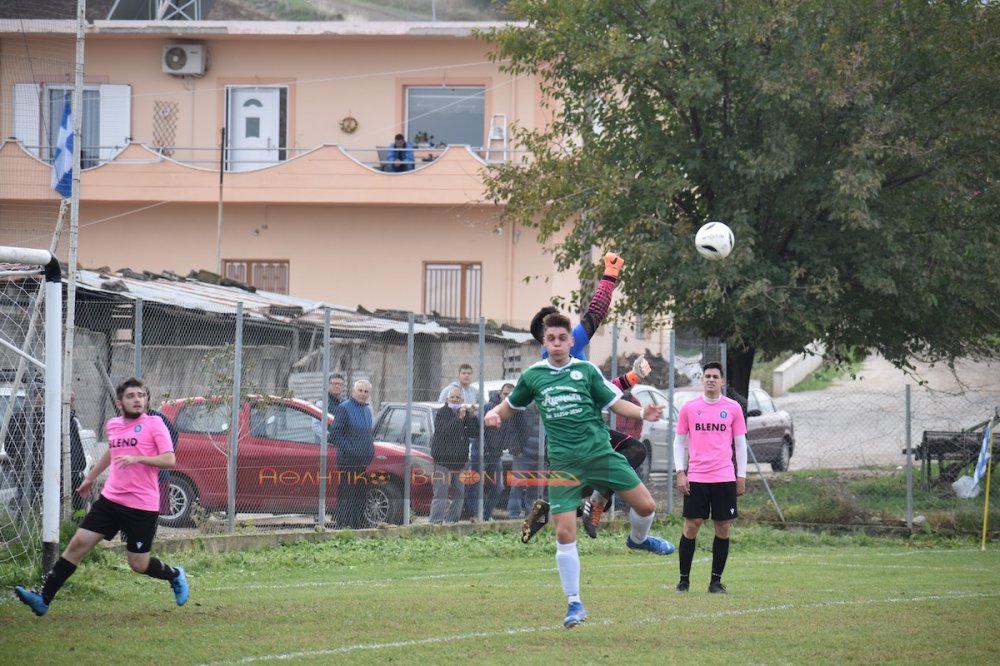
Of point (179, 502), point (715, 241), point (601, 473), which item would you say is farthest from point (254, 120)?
point (601, 473)

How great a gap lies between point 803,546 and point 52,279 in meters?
11.4

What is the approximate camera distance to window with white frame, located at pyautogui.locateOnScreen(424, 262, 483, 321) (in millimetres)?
33969

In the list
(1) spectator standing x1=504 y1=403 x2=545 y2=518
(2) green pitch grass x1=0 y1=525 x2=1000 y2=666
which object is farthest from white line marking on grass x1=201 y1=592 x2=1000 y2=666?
(1) spectator standing x1=504 y1=403 x2=545 y2=518

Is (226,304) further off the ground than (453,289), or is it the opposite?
(453,289)

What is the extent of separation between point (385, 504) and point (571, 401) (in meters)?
8.17

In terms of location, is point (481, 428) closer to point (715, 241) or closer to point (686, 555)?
point (715, 241)

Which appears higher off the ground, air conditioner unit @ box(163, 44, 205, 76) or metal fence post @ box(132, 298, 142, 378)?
air conditioner unit @ box(163, 44, 205, 76)

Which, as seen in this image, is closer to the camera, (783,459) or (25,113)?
(25,113)

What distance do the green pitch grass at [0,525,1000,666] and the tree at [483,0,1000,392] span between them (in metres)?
6.48

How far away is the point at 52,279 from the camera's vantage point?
1103 centimetres

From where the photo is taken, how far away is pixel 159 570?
10117 mm

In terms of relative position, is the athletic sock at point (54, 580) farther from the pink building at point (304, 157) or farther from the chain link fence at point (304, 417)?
the pink building at point (304, 157)

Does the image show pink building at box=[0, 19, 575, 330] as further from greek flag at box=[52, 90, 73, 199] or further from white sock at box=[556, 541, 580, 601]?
white sock at box=[556, 541, 580, 601]

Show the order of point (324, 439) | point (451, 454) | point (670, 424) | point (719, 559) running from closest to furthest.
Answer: point (719, 559)
point (324, 439)
point (451, 454)
point (670, 424)
